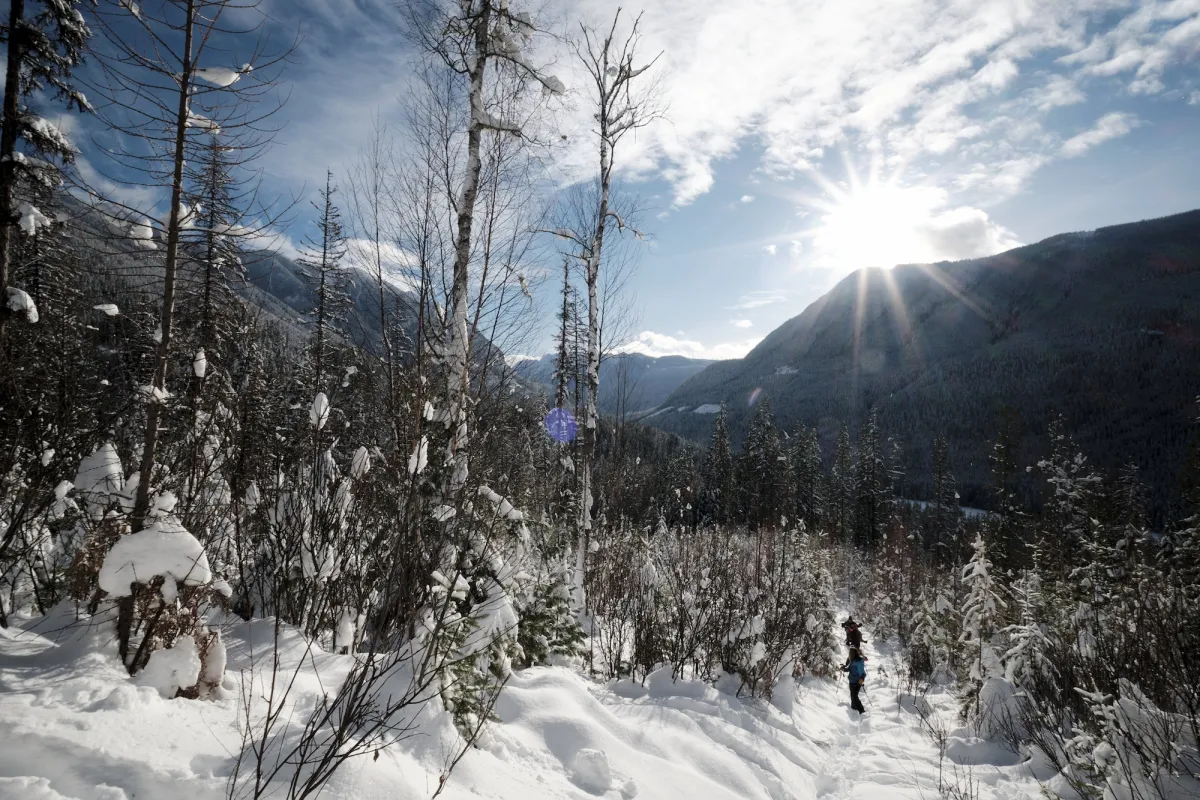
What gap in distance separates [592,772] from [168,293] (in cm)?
422

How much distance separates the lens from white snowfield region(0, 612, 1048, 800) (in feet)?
7.05

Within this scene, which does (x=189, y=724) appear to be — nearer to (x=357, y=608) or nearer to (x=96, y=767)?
(x=96, y=767)

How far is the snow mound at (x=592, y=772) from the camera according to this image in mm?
3771

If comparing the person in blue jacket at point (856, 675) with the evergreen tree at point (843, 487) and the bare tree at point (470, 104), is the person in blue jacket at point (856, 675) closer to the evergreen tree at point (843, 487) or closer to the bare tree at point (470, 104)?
the bare tree at point (470, 104)

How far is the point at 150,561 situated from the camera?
2689 mm

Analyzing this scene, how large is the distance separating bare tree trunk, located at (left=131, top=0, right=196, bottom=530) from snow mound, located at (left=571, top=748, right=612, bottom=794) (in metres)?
3.24

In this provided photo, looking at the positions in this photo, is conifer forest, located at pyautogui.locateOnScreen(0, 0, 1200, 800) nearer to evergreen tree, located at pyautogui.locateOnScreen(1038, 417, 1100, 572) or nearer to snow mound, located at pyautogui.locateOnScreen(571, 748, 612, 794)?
snow mound, located at pyautogui.locateOnScreen(571, 748, 612, 794)

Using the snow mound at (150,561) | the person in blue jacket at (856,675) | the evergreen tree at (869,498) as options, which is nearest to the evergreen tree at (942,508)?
the evergreen tree at (869,498)

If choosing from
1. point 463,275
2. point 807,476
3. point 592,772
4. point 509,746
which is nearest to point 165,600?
point 509,746

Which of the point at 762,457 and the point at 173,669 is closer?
the point at 173,669

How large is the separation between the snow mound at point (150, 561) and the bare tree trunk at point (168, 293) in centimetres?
30

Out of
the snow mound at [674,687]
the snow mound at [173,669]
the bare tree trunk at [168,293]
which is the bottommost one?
the snow mound at [674,687]

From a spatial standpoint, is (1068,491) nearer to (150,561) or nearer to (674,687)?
(674,687)

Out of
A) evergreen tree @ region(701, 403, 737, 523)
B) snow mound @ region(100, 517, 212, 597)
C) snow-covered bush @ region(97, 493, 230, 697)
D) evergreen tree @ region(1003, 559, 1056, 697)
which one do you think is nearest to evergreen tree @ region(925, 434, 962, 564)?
evergreen tree @ region(701, 403, 737, 523)
